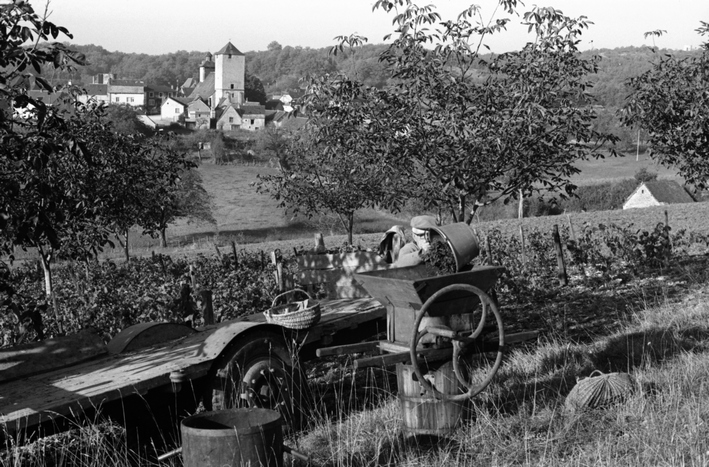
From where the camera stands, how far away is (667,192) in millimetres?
54062

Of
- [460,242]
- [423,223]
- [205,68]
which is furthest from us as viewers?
[205,68]

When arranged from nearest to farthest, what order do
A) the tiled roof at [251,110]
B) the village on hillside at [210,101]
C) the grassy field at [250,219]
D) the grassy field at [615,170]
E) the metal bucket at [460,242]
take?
the metal bucket at [460,242]
the grassy field at [250,219]
the grassy field at [615,170]
the village on hillside at [210,101]
the tiled roof at [251,110]

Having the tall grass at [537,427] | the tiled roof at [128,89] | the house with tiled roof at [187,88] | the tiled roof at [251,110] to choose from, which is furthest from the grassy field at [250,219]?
the house with tiled roof at [187,88]

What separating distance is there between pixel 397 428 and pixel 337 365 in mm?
2675

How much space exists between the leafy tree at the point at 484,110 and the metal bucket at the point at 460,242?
1.90 metres

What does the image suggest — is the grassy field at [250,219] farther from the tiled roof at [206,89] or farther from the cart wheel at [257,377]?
the tiled roof at [206,89]

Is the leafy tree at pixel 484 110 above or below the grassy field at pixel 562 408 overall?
above

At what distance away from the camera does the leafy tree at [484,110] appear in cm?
828

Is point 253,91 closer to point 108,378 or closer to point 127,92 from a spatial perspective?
point 127,92

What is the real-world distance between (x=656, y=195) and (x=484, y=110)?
48.3 meters

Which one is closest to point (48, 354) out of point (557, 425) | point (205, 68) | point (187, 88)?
point (557, 425)

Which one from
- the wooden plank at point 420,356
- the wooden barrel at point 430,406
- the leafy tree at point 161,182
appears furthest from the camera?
the leafy tree at point 161,182

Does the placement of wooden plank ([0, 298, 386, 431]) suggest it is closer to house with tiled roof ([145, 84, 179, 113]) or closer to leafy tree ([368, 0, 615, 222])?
leafy tree ([368, 0, 615, 222])

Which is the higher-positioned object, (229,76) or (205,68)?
(205,68)
